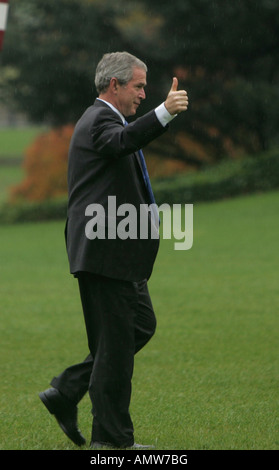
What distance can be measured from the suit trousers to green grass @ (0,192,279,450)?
0.34 meters

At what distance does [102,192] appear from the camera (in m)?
4.53

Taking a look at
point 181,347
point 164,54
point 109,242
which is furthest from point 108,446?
point 164,54

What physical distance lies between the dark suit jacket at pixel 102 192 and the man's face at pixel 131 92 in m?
0.10

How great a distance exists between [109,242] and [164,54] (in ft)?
73.7

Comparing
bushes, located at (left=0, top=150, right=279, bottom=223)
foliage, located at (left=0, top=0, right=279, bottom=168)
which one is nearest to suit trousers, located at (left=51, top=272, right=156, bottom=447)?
bushes, located at (left=0, top=150, right=279, bottom=223)

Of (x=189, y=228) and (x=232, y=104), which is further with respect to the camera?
(x=232, y=104)

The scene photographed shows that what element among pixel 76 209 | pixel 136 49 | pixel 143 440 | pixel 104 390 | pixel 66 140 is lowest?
pixel 143 440

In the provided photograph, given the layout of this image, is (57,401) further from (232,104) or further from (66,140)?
(66,140)

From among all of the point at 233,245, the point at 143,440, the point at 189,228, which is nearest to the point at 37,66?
the point at 189,228

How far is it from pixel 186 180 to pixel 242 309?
14.1m

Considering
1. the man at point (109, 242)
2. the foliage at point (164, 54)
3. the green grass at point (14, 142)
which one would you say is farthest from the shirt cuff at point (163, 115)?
the green grass at point (14, 142)

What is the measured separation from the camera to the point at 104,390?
4.65 m

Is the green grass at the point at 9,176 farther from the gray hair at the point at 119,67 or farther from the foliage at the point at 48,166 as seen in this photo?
the gray hair at the point at 119,67

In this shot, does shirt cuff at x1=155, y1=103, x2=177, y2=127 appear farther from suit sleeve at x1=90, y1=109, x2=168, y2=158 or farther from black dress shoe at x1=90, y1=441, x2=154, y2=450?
black dress shoe at x1=90, y1=441, x2=154, y2=450
